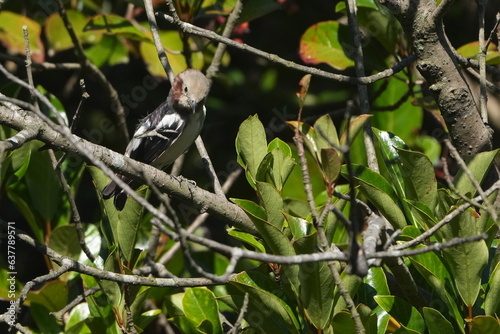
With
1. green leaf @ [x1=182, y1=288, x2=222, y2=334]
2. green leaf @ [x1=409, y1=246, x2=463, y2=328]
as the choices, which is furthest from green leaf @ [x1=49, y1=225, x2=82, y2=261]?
green leaf @ [x1=409, y1=246, x2=463, y2=328]

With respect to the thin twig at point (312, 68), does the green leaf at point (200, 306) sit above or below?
below

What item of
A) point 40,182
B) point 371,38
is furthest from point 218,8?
point 40,182

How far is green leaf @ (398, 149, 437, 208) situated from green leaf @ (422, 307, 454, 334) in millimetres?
568

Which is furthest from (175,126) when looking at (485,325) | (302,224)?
(485,325)

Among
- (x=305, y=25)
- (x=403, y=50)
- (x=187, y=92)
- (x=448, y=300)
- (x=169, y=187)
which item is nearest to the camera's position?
(x=448, y=300)

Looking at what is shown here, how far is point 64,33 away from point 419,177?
9.04 ft

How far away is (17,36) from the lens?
429cm

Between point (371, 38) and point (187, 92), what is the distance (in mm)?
1227

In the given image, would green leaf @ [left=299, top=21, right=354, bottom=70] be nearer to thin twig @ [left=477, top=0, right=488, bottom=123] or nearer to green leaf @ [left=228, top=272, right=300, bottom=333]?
thin twig @ [left=477, top=0, right=488, bottom=123]

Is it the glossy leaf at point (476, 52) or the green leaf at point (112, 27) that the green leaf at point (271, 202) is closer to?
the glossy leaf at point (476, 52)

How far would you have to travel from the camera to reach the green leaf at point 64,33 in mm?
4418

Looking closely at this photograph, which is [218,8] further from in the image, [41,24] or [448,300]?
[448,300]

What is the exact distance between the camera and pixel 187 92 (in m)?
4.40

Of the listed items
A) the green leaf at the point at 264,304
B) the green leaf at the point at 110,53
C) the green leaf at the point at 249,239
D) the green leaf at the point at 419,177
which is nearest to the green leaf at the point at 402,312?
the green leaf at the point at 264,304
